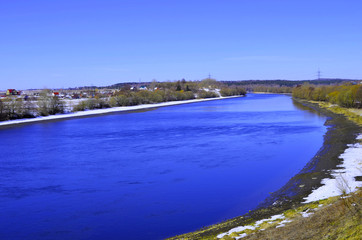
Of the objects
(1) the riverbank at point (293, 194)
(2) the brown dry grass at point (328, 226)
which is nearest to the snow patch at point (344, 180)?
(1) the riverbank at point (293, 194)

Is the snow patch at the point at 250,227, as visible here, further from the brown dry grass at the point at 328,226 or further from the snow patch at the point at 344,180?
the snow patch at the point at 344,180

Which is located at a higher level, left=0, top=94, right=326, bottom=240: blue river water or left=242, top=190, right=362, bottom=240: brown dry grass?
left=242, top=190, right=362, bottom=240: brown dry grass

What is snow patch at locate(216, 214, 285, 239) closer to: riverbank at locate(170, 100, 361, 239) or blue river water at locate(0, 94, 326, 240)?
riverbank at locate(170, 100, 361, 239)

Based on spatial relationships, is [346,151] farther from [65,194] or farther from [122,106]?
[122,106]

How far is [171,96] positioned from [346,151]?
72704 mm

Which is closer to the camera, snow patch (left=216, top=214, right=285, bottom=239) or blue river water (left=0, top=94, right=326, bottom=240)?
snow patch (left=216, top=214, right=285, bottom=239)

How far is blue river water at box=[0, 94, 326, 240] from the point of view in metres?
7.81

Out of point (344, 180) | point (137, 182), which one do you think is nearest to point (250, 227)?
point (344, 180)

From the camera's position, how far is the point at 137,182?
1123 centimetres

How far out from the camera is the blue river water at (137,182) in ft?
25.6

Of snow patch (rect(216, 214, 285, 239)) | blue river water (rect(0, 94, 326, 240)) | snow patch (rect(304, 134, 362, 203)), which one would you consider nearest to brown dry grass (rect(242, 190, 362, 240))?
snow patch (rect(216, 214, 285, 239))

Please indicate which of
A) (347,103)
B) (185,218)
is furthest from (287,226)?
(347,103)

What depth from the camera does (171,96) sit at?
283 ft

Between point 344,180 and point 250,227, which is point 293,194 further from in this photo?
point 250,227
